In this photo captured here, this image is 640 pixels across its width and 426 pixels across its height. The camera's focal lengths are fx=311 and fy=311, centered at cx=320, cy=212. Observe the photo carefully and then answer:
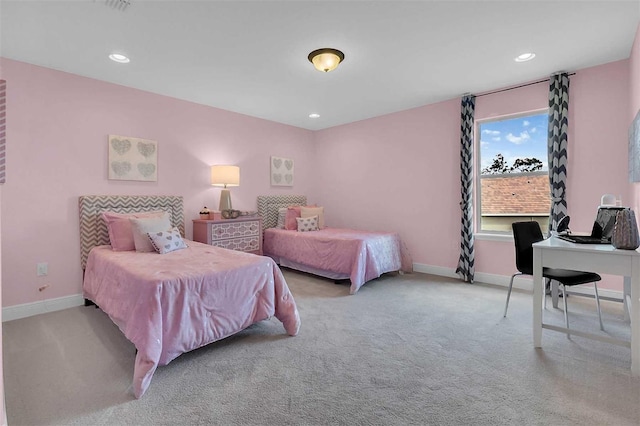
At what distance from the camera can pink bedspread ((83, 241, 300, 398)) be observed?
1.92 meters

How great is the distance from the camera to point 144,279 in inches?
81.4

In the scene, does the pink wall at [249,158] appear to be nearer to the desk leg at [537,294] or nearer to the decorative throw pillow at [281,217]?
the decorative throw pillow at [281,217]

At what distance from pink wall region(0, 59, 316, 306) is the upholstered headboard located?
1103 mm

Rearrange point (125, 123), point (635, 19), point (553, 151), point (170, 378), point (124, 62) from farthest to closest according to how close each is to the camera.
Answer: point (125, 123) → point (553, 151) → point (124, 62) → point (635, 19) → point (170, 378)

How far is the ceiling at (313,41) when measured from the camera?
7.32ft

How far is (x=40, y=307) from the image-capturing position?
122 inches

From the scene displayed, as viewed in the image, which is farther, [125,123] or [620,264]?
[125,123]

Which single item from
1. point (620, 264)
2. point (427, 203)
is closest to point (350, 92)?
point (427, 203)

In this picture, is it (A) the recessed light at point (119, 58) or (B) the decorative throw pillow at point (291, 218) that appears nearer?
(A) the recessed light at point (119, 58)

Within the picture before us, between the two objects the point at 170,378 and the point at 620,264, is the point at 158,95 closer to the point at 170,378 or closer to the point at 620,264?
the point at 170,378

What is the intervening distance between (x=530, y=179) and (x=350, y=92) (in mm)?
2470

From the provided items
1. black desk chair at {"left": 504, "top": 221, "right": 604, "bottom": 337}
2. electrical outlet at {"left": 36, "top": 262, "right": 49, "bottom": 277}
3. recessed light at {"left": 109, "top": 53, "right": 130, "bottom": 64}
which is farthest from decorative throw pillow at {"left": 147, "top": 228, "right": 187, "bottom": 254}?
black desk chair at {"left": 504, "top": 221, "right": 604, "bottom": 337}

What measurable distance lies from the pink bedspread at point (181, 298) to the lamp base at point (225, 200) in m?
1.51

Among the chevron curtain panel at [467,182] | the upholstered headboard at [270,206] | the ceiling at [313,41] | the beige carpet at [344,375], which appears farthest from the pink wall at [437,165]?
Result: the beige carpet at [344,375]
